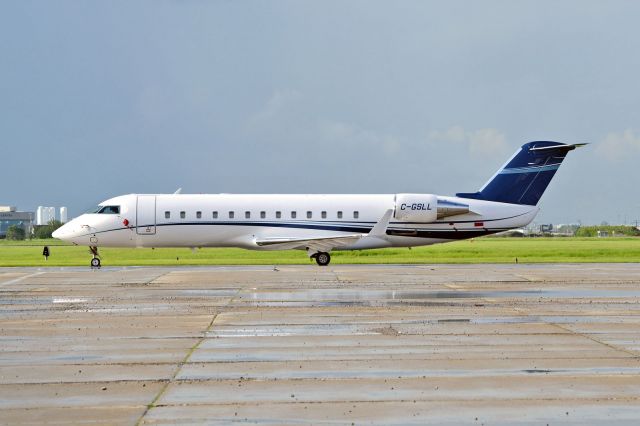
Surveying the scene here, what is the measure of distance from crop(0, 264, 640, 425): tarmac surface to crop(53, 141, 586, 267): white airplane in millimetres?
16547

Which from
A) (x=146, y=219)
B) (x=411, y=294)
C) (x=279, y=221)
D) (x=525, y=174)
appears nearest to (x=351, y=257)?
(x=279, y=221)

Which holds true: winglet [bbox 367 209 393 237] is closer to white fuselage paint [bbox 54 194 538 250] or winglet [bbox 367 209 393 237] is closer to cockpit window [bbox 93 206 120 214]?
white fuselage paint [bbox 54 194 538 250]

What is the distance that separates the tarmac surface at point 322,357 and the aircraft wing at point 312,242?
16.0m

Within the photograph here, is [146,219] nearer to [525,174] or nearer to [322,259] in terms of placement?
[322,259]

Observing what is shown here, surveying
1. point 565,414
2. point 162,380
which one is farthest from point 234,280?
point 565,414

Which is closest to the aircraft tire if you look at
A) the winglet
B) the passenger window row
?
the passenger window row

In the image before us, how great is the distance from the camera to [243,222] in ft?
130

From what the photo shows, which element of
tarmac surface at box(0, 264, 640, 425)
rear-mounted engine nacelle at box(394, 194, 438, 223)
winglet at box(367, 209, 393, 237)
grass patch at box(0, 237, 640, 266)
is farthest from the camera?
grass patch at box(0, 237, 640, 266)

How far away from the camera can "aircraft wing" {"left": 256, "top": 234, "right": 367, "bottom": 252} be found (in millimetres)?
38812

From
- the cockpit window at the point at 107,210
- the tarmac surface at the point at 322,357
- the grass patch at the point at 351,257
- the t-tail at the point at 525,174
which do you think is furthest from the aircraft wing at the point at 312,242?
the tarmac surface at the point at 322,357

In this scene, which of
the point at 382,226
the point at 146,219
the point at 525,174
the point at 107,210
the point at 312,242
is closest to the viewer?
the point at 382,226

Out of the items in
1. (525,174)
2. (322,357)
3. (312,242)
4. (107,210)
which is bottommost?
(322,357)

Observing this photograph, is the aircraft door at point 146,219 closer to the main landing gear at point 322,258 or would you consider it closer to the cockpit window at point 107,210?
the cockpit window at point 107,210

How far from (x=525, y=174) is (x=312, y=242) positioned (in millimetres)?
11747
